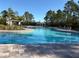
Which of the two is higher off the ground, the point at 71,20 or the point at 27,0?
the point at 27,0

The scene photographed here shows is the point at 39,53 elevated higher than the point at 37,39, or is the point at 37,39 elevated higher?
the point at 39,53

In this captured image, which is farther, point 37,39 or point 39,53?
point 37,39

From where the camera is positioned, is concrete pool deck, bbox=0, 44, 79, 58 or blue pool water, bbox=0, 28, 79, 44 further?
blue pool water, bbox=0, 28, 79, 44

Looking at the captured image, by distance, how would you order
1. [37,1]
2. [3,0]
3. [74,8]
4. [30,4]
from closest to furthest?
[74,8]
[3,0]
[37,1]
[30,4]

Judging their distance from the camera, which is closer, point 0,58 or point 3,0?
point 0,58

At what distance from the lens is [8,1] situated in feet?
131

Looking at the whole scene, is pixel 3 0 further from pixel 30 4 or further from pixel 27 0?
pixel 30 4

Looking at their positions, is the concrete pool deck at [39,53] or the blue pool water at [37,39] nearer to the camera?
the concrete pool deck at [39,53]

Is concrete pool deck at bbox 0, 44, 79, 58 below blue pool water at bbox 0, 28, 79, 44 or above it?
above

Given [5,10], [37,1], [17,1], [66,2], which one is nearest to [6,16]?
[5,10]

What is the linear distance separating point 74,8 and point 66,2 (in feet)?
12.9

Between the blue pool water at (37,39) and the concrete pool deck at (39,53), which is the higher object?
the concrete pool deck at (39,53)

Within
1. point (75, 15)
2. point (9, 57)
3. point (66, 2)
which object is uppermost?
point (66, 2)

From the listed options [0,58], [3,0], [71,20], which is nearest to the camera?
[0,58]
